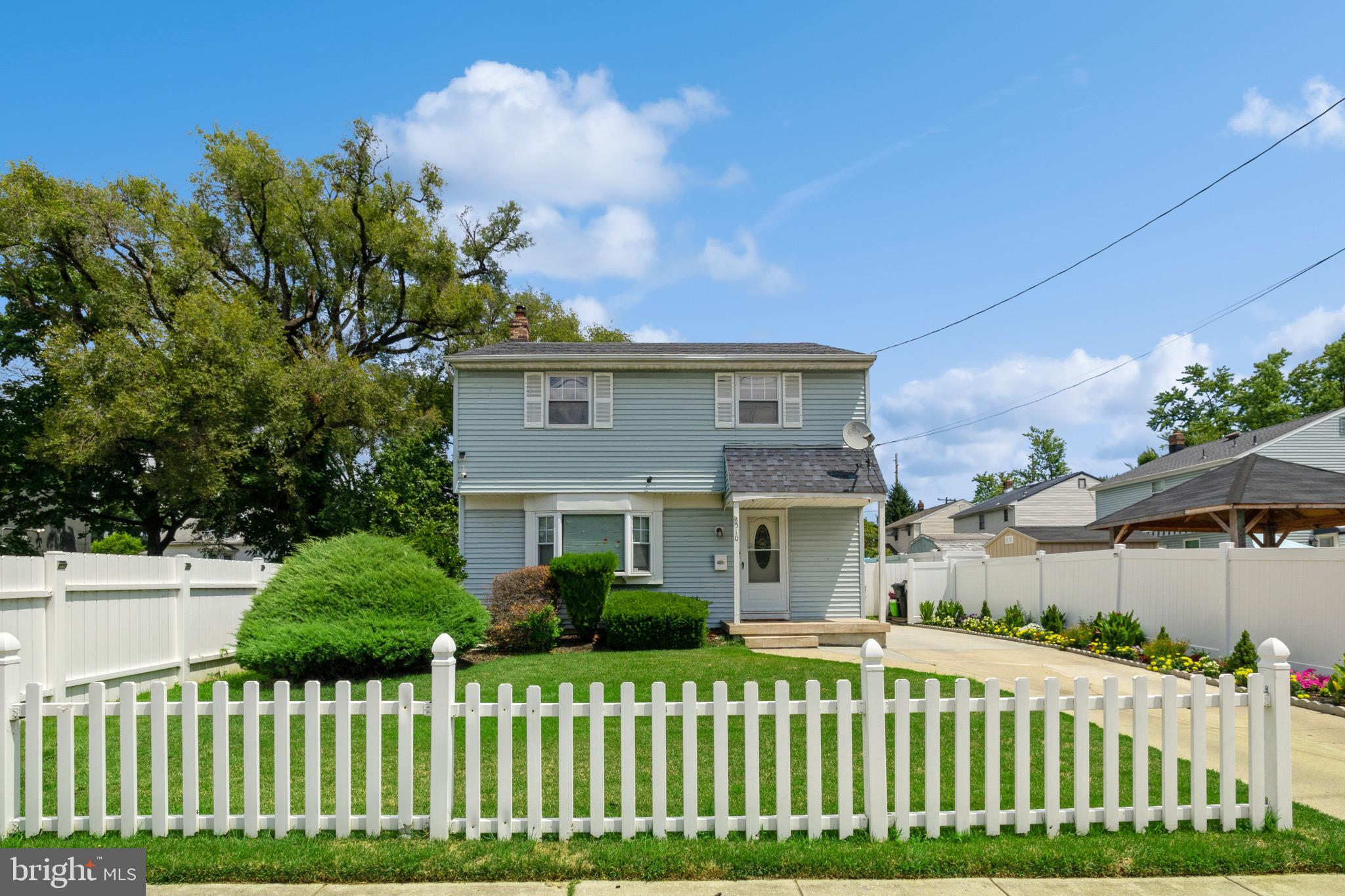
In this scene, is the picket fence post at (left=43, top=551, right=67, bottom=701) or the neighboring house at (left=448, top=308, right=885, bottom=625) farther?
the neighboring house at (left=448, top=308, right=885, bottom=625)

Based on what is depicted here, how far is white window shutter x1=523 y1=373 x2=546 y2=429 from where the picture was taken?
17.2m

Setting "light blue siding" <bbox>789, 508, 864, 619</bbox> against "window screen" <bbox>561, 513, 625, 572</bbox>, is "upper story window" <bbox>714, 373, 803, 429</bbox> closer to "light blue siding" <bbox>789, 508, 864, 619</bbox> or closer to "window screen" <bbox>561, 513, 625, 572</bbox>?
"light blue siding" <bbox>789, 508, 864, 619</bbox>

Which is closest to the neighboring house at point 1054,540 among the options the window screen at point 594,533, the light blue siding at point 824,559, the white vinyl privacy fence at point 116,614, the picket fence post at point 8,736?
the light blue siding at point 824,559

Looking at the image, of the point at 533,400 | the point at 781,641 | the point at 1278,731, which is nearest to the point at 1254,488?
the point at 781,641

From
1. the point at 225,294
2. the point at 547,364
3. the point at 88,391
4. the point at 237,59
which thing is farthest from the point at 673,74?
the point at 225,294

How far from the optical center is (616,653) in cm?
1348

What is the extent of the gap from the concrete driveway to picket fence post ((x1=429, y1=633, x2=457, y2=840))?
3909mm

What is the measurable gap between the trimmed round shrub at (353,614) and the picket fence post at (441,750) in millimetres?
5734

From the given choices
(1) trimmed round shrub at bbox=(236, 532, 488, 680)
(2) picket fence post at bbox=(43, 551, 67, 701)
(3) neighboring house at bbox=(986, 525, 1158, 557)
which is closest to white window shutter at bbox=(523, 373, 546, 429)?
(1) trimmed round shrub at bbox=(236, 532, 488, 680)

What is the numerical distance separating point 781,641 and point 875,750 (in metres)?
10.7

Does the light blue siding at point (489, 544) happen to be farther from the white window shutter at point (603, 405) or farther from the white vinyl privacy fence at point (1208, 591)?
the white vinyl privacy fence at point (1208, 591)

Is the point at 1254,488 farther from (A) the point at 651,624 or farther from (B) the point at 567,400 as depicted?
(B) the point at 567,400

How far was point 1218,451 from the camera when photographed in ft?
94.3

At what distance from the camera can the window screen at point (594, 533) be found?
1698cm
